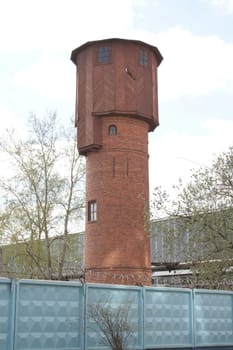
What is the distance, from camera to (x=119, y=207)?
25453mm

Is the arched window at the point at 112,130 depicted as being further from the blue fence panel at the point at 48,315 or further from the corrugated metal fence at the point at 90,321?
the blue fence panel at the point at 48,315

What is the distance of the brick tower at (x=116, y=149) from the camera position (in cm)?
2520

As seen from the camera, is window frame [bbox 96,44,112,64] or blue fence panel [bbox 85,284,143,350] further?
window frame [bbox 96,44,112,64]

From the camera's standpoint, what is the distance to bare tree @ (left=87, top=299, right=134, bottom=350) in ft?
33.7

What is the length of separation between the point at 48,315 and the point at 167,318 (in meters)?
3.16

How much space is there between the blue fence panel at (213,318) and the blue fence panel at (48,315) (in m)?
3.41

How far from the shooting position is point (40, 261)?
30.0 metres

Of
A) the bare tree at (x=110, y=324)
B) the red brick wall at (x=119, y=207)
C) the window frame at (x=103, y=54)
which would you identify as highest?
the window frame at (x=103, y=54)

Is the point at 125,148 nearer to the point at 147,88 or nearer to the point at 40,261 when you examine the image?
the point at 147,88

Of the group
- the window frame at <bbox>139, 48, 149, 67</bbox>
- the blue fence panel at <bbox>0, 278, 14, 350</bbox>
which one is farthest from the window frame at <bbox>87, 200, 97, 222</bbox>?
the blue fence panel at <bbox>0, 278, 14, 350</bbox>

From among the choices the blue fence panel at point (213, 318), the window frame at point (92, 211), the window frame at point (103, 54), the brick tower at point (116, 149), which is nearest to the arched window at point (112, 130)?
the brick tower at point (116, 149)

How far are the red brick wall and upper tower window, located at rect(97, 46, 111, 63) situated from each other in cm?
298

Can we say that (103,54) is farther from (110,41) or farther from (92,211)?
(92,211)

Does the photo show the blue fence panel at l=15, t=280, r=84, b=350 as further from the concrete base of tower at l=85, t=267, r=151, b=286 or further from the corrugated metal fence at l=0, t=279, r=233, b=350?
the concrete base of tower at l=85, t=267, r=151, b=286
